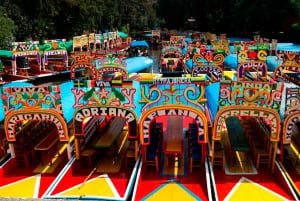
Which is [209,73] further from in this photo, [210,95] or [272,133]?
[272,133]

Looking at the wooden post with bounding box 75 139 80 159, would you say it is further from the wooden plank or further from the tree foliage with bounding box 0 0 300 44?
the tree foliage with bounding box 0 0 300 44

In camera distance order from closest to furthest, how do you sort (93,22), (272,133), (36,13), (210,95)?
(272,133) < (210,95) < (36,13) < (93,22)

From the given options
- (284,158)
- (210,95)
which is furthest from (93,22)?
(284,158)

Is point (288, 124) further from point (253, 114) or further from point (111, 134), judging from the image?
point (111, 134)

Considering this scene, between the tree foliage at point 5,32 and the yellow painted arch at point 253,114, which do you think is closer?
the yellow painted arch at point 253,114

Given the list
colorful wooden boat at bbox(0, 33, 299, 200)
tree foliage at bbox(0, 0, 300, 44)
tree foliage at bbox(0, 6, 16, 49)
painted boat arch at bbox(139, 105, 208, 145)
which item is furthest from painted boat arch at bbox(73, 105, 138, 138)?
tree foliage at bbox(0, 0, 300, 44)

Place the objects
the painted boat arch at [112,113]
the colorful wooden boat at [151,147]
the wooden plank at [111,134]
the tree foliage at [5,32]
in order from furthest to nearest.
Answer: the tree foliage at [5,32] → the wooden plank at [111,134] → the painted boat arch at [112,113] → the colorful wooden boat at [151,147]

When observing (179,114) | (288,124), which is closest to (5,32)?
(179,114)

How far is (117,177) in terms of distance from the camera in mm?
9945

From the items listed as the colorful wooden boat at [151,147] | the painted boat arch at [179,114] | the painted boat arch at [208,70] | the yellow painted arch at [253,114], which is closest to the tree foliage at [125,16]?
the painted boat arch at [208,70]

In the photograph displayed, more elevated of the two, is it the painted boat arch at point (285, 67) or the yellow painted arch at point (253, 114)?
the painted boat arch at point (285, 67)

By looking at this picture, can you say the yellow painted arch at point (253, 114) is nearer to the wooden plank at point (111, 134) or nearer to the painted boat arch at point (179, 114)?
the painted boat arch at point (179, 114)

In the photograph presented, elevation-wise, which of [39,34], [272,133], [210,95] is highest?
[39,34]

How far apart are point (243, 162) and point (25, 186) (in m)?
7.11
